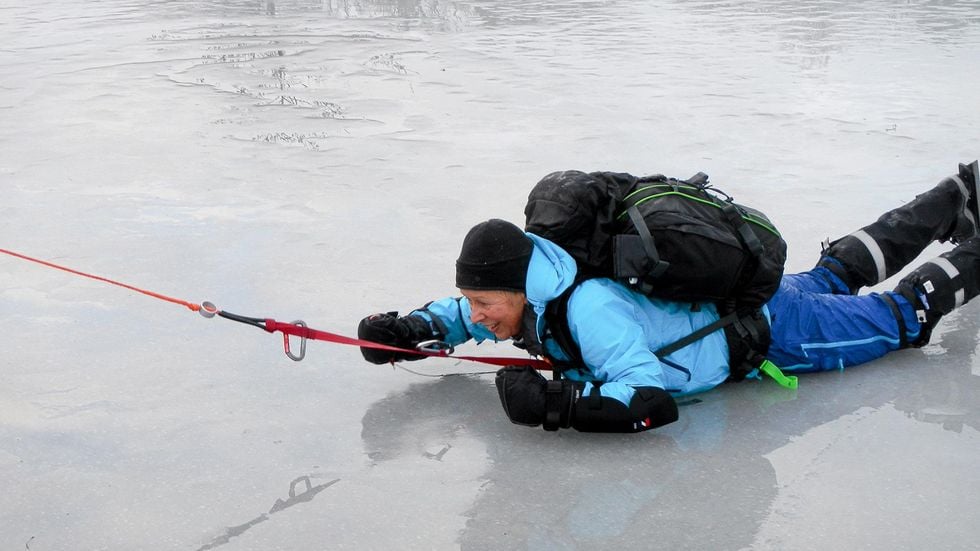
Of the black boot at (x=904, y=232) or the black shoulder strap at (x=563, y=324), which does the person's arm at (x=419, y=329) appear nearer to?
the black shoulder strap at (x=563, y=324)

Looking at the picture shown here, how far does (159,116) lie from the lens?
779 cm

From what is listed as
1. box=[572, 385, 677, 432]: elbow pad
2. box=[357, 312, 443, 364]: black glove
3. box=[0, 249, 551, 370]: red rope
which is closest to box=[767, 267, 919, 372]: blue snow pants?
box=[572, 385, 677, 432]: elbow pad

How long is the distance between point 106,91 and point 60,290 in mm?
4906

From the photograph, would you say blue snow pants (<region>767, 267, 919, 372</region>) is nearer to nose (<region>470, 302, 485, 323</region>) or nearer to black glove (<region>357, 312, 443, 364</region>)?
nose (<region>470, 302, 485, 323</region>)

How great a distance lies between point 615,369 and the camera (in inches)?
123

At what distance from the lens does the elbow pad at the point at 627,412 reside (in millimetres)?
3049

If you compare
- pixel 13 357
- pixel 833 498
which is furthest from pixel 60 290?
pixel 833 498

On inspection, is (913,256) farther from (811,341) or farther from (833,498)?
(833,498)

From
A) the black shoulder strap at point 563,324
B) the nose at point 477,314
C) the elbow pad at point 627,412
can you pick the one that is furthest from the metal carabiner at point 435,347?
the elbow pad at point 627,412

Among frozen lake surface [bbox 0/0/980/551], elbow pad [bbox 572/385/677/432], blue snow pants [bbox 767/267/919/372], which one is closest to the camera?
frozen lake surface [bbox 0/0/980/551]

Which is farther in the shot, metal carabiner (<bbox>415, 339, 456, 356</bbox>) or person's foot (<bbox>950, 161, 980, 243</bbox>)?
person's foot (<bbox>950, 161, 980, 243</bbox>)

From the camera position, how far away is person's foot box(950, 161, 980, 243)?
4.18 meters

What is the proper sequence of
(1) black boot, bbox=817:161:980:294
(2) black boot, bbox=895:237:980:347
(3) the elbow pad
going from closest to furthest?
1. (3) the elbow pad
2. (2) black boot, bbox=895:237:980:347
3. (1) black boot, bbox=817:161:980:294

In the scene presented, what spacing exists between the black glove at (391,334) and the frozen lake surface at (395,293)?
0.12 meters
